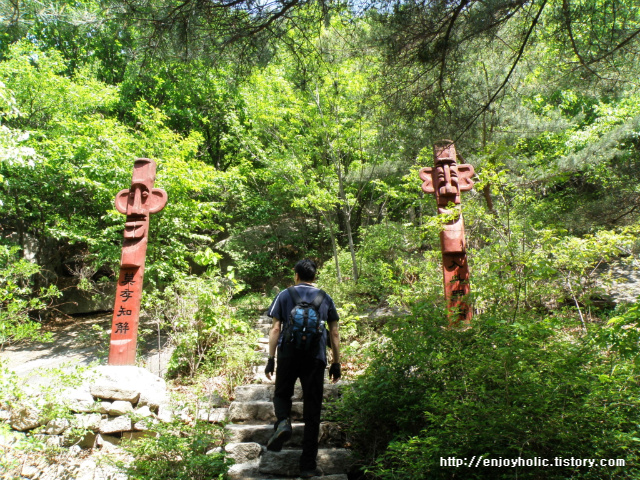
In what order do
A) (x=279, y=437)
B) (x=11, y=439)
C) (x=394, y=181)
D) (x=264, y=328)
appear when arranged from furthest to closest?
(x=394, y=181), (x=264, y=328), (x=11, y=439), (x=279, y=437)

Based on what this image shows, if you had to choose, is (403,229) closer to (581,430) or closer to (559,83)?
(559,83)

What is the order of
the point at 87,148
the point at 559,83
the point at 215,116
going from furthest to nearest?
the point at 215,116
the point at 87,148
the point at 559,83

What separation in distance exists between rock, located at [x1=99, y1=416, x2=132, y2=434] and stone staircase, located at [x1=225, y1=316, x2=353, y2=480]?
1.20 m

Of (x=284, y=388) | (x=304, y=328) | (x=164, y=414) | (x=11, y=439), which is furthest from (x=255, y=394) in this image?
(x=11, y=439)

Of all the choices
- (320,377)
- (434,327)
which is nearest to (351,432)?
(320,377)

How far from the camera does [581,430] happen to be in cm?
190

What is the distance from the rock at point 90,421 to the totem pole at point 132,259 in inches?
39.2

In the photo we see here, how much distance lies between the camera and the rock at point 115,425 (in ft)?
13.7

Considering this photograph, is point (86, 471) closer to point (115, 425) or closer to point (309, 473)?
point (115, 425)

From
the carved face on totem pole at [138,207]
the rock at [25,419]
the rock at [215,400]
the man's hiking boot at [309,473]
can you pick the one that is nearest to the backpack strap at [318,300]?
the man's hiking boot at [309,473]

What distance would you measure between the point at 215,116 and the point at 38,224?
21.8ft

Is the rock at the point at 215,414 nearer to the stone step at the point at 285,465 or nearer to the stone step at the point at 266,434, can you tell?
the stone step at the point at 266,434

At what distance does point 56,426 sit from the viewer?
3.78 metres

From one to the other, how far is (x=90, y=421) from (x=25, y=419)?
57 cm
